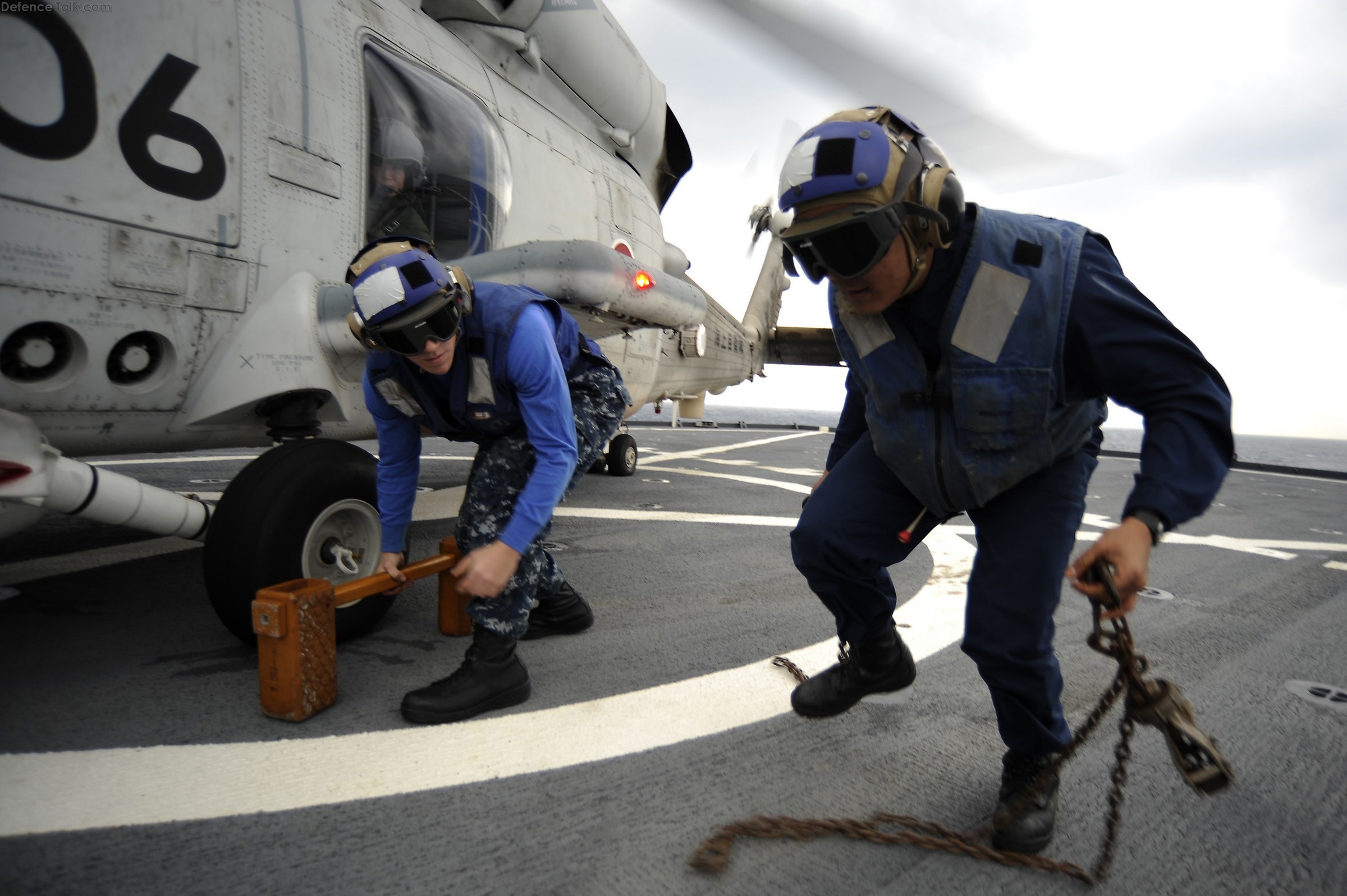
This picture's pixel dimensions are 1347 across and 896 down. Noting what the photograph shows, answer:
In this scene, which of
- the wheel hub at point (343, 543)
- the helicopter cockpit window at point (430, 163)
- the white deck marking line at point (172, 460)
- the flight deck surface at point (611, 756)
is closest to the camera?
the flight deck surface at point (611, 756)

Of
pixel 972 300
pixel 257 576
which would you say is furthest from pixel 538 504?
pixel 972 300

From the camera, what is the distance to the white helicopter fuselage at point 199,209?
208 centimetres

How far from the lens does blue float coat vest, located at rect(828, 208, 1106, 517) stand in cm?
149

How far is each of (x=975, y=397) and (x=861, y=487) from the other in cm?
46

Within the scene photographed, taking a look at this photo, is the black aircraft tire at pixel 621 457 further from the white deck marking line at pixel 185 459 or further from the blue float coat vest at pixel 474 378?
the blue float coat vest at pixel 474 378

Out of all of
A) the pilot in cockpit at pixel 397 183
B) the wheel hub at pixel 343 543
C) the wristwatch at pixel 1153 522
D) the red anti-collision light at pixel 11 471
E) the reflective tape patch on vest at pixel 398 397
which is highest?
the pilot in cockpit at pixel 397 183

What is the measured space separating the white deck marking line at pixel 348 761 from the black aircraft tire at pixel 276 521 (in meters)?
0.54

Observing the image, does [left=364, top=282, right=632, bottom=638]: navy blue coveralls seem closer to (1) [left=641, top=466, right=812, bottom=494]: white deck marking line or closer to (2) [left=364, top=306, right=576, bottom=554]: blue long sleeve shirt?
(2) [left=364, top=306, right=576, bottom=554]: blue long sleeve shirt

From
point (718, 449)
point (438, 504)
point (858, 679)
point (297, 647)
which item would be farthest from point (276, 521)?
point (718, 449)

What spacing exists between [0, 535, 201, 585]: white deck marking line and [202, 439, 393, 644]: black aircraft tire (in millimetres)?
1159

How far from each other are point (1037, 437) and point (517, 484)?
1581mm

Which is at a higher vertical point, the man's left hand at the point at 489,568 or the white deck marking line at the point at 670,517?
the man's left hand at the point at 489,568

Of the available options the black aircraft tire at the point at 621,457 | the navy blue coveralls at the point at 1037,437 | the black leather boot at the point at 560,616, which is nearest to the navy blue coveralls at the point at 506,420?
the black leather boot at the point at 560,616

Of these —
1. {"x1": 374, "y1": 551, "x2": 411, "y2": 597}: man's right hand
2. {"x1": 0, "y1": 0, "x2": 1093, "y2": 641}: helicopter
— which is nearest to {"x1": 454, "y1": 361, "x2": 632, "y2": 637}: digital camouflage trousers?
{"x1": 374, "y1": 551, "x2": 411, "y2": 597}: man's right hand
